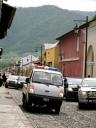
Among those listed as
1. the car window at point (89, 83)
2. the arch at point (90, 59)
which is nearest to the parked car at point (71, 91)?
the car window at point (89, 83)

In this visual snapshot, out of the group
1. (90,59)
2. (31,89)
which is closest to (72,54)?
(90,59)

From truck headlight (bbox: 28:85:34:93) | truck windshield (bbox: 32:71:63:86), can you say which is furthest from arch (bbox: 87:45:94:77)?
truck headlight (bbox: 28:85:34:93)

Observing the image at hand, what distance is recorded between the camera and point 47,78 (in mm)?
26156

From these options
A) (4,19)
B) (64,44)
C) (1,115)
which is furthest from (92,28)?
(4,19)

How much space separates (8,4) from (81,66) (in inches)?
2244

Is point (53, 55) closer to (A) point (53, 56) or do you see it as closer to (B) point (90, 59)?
(A) point (53, 56)

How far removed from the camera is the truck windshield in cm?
2597

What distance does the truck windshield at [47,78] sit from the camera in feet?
85.2

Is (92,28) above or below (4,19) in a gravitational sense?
above

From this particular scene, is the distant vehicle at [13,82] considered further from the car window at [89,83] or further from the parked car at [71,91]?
the car window at [89,83]

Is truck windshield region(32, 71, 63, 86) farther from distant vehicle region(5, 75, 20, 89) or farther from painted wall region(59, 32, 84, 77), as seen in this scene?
painted wall region(59, 32, 84, 77)

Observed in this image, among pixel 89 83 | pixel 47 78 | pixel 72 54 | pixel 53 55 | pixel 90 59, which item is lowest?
pixel 89 83

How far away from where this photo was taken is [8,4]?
→ 45.2ft

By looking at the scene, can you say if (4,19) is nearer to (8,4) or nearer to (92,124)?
(8,4)
